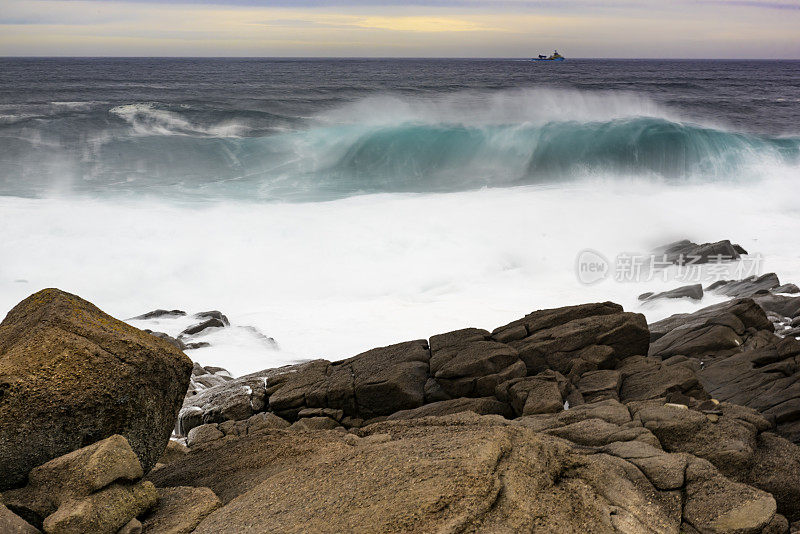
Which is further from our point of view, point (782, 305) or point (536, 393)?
point (782, 305)

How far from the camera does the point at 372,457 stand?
348cm

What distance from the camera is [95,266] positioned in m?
13.3

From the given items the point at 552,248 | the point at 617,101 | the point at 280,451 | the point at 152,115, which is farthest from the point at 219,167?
the point at 280,451

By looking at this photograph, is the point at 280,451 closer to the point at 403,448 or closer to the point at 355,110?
the point at 403,448

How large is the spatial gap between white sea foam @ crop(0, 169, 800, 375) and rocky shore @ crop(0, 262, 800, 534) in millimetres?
4569

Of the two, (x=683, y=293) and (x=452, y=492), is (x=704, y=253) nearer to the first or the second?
(x=683, y=293)

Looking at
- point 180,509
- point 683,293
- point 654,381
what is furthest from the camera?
point 683,293

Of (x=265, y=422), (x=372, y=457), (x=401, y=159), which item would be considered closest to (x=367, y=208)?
(x=401, y=159)

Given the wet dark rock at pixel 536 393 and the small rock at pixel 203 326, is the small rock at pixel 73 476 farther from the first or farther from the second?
the small rock at pixel 203 326

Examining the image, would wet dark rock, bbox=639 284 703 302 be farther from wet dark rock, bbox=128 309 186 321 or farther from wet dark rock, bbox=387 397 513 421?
wet dark rock, bbox=128 309 186 321

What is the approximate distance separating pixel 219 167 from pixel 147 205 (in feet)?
18.2

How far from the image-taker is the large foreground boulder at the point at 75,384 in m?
3.44

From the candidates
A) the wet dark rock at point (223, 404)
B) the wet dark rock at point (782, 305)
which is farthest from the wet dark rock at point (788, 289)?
the wet dark rock at point (223, 404)

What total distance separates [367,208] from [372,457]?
15.1m
